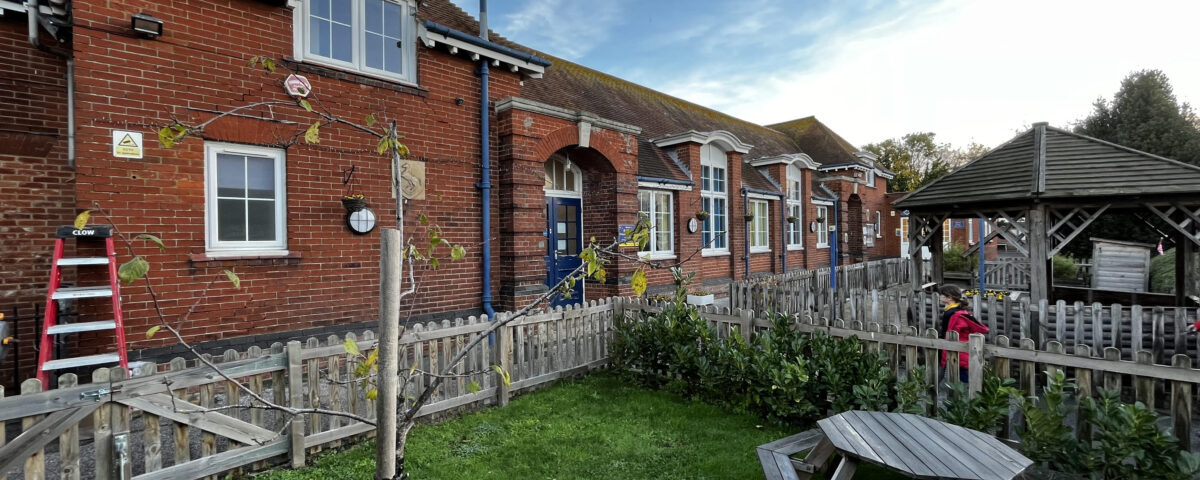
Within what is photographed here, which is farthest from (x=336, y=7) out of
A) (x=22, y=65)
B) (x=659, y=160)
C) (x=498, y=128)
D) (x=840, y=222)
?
(x=840, y=222)

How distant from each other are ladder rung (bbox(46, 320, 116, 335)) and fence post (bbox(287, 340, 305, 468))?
7.74 ft

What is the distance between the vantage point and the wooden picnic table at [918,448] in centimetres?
283

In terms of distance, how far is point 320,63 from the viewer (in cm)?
671

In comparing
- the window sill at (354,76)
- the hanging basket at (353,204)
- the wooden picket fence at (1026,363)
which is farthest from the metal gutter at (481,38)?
the wooden picket fence at (1026,363)

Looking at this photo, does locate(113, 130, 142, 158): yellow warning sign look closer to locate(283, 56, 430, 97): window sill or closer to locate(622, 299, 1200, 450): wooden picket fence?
locate(283, 56, 430, 97): window sill

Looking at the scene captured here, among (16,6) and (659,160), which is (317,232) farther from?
(659,160)

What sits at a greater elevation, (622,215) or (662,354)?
(622,215)

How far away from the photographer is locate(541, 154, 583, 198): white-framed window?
10352 millimetres

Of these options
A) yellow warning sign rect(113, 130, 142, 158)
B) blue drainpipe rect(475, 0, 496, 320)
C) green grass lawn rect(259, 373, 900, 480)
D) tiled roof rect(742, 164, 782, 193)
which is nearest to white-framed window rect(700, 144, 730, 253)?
tiled roof rect(742, 164, 782, 193)

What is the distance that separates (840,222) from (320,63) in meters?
19.4

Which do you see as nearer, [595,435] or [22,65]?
[595,435]

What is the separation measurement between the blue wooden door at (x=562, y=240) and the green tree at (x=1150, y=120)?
27577 mm

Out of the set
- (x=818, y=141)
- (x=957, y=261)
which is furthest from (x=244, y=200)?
(x=957, y=261)

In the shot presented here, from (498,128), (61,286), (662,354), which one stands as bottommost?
(662,354)
